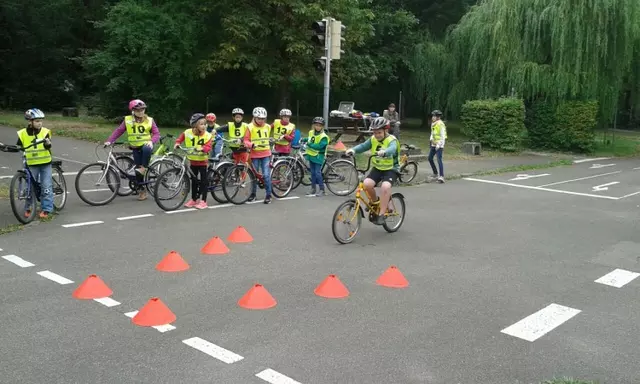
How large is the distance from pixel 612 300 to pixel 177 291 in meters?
4.52

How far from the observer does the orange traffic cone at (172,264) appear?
6.96 m

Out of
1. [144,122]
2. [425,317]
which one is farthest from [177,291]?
[144,122]

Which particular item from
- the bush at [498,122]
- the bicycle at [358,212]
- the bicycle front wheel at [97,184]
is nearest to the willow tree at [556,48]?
the bush at [498,122]

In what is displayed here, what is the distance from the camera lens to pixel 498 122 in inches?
917

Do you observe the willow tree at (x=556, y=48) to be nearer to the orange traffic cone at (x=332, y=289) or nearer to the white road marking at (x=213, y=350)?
the orange traffic cone at (x=332, y=289)

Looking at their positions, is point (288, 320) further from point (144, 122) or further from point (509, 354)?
point (144, 122)

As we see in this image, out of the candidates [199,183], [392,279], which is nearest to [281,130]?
[199,183]

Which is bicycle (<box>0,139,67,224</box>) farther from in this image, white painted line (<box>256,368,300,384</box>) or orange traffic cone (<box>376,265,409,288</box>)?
white painted line (<box>256,368,300,384</box>)

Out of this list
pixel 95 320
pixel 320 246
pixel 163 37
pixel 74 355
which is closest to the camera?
pixel 74 355

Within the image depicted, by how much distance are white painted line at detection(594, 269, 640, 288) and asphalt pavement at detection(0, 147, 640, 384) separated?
0.09 feet

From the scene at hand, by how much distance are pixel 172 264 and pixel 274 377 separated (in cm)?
306

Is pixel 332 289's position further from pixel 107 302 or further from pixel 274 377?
pixel 107 302

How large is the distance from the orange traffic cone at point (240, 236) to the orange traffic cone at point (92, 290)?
2.53 meters

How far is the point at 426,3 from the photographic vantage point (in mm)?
35344
